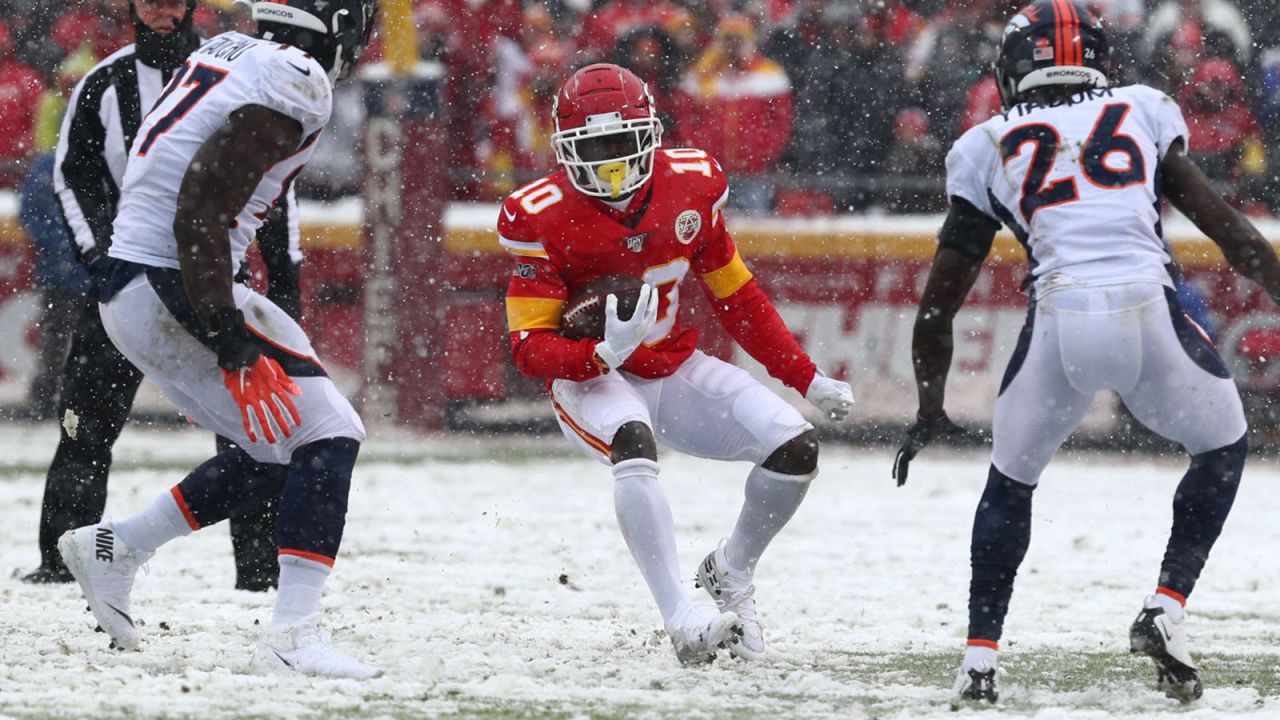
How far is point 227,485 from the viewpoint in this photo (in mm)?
5066

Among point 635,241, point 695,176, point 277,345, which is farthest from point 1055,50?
point 277,345

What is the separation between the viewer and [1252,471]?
421 inches

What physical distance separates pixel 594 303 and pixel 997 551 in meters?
1.39

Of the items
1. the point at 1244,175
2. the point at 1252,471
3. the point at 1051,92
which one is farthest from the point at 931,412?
the point at 1244,175

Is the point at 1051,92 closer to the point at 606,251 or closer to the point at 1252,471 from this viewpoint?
the point at 606,251

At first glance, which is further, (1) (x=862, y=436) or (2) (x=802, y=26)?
(2) (x=802, y=26)

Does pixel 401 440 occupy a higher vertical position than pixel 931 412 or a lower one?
lower

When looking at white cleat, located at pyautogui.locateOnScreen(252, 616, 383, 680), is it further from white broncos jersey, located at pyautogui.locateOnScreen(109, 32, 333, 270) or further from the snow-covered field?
white broncos jersey, located at pyautogui.locateOnScreen(109, 32, 333, 270)

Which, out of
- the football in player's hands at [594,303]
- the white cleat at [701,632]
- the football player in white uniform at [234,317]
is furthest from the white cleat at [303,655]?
the football in player's hands at [594,303]

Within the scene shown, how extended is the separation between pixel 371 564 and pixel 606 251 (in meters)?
2.26

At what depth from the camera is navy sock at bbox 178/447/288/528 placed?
5059 millimetres

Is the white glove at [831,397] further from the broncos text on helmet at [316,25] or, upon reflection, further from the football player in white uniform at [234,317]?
the broncos text on helmet at [316,25]

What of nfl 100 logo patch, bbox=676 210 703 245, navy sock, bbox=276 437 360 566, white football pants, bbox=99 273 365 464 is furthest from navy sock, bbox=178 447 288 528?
nfl 100 logo patch, bbox=676 210 703 245

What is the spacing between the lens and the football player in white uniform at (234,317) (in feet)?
15.4
